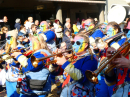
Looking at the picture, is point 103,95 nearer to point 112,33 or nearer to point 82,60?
point 112,33

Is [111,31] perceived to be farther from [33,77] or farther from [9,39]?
[9,39]

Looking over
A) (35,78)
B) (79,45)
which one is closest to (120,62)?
(79,45)

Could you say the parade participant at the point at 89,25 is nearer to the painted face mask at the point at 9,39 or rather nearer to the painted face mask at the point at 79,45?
the painted face mask at the point at 9,39

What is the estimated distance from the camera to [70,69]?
9.41 feet

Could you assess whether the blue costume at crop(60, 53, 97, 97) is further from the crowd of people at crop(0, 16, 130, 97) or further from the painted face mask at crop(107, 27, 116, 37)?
the painted face mask at crop(107, 27, 116, 37)

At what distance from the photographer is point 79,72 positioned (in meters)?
2.86

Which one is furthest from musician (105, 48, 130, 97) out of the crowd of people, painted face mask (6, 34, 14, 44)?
painted face mask (6, 34, 14, 44)

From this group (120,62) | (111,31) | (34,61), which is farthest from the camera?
(111,31)

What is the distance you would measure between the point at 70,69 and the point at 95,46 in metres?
1.98

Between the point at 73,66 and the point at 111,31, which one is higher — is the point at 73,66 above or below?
below

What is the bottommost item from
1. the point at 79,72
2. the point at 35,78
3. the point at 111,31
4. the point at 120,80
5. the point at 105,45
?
the point at 35,78

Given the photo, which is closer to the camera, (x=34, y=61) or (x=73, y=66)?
(x=73, y=66)

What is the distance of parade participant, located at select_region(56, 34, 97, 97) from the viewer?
113 inches

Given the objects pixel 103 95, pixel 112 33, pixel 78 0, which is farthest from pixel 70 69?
pixel 78 0
